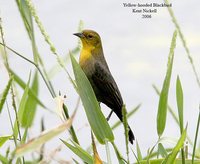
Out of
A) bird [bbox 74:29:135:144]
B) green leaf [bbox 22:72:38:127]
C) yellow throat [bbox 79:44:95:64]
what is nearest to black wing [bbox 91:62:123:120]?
bird [bbox 74:29:135:144]

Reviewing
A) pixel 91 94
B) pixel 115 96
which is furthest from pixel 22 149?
pixel 115 96

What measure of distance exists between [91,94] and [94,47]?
1989 millimetres

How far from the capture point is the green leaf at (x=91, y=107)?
3.88 ft

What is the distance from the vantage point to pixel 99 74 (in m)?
2.92

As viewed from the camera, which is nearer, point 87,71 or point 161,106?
point 161,106

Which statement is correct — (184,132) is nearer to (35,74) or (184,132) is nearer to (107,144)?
(107,144)

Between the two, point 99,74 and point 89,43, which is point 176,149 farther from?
point 89,43

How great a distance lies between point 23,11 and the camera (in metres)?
1.37

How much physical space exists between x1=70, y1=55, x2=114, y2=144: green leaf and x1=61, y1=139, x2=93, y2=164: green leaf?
0.07 metres

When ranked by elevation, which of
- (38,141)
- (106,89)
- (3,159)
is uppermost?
(38,141)

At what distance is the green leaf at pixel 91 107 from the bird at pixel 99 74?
135cm

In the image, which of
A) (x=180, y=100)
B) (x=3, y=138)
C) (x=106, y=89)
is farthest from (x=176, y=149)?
(x=106, y=89)

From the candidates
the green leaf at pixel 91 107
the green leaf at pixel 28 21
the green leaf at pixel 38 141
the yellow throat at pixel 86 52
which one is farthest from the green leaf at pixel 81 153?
the yellow throat at pixel 86 52

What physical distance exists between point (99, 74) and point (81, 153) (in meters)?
1.61
